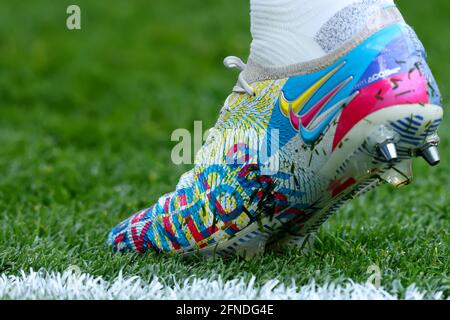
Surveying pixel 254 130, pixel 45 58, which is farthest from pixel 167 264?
pixel 45 58

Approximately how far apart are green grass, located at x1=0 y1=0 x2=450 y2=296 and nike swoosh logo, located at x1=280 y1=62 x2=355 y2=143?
1.31 feet

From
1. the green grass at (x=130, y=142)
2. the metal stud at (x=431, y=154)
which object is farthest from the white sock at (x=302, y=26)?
the green grass at (x=130, y=142)

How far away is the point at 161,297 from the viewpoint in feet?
6.95

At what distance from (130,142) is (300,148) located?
3.15 meters

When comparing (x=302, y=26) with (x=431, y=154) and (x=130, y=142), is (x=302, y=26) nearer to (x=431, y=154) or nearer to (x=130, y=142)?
(x=431, y=154)

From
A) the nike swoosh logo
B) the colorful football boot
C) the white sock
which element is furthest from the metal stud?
the white sock

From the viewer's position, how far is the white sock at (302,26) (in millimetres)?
2182

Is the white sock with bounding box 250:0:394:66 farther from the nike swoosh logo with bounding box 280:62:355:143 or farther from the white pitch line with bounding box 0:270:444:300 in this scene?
the white pitch line with bounding box 0:270:444:300

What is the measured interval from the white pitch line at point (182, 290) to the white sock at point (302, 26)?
602mm

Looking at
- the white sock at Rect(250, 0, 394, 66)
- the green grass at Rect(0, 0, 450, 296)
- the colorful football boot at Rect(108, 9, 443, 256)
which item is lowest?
the green grass at Rect(0, 0, 450, 296)

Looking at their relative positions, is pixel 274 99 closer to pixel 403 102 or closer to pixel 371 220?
pixel 403 102

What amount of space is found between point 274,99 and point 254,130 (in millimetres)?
108

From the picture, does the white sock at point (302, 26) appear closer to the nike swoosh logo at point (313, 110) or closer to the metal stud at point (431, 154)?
the nike swoosh logo at point (313, 110)

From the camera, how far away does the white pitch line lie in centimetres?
209
